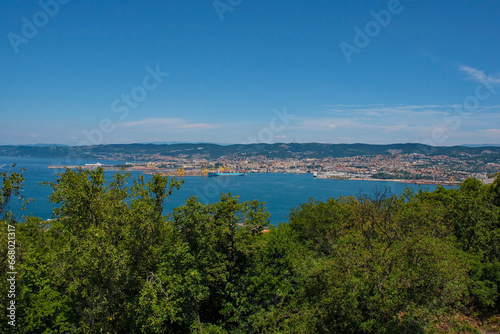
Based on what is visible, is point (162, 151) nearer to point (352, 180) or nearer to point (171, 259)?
→ point (352, 180)

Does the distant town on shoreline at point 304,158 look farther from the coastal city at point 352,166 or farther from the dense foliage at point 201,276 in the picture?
the dense foliage at point 201,276

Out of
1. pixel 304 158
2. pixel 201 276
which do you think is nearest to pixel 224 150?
pixel 304 158

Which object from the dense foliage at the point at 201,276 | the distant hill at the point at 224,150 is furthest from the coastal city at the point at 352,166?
the dense foliage at the point at 201,276

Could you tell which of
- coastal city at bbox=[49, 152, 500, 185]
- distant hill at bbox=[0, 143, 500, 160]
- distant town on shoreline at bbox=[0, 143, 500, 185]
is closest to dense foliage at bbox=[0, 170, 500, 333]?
coastal city at bbox=[49, 152, 500, 185]

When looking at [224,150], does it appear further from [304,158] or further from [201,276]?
[201,276]

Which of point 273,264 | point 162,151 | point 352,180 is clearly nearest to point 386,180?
point 352,180

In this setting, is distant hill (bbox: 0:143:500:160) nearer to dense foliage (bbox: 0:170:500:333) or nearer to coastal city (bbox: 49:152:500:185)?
coastal city (bbox: 49:152:500:185)
